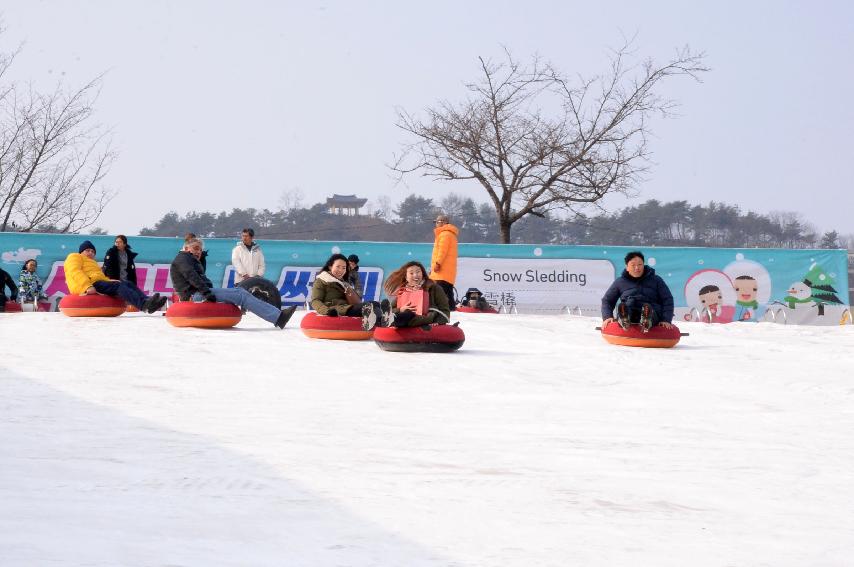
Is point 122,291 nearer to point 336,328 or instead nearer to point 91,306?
point 91,306

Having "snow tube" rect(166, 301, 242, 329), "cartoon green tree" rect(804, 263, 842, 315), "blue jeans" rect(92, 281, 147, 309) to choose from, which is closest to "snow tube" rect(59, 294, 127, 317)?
"blue jeans" rect(92, 281, 147, 309)

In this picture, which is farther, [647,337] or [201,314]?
[201,314]

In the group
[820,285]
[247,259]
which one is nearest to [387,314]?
[247,259]

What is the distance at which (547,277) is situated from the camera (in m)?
19.5

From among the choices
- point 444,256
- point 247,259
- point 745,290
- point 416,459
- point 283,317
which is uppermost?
point 444,256

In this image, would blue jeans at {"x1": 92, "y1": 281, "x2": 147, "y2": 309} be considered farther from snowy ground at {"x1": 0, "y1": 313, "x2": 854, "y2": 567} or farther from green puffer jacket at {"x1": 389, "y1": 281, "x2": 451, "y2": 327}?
green puffer jacket at {"x1": 389, "y1": 281, "x2": 451, "y2": 327}

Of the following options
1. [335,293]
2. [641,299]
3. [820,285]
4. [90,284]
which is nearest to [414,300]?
[335,293]

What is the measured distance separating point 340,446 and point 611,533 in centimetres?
218

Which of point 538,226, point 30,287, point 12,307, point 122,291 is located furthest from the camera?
point 538,226

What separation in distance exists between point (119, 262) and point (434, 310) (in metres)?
6.70

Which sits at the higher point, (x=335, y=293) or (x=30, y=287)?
(x=335, y=293)

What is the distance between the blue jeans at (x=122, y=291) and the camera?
48.3ft

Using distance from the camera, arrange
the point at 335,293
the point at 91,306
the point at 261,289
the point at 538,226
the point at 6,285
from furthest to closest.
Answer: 1. the point at 538,226
2. the point at 6,285
3. the point at 261,289
4. the point at 91,306
5. the point at 335,293

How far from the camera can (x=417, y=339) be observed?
11.4 metres
